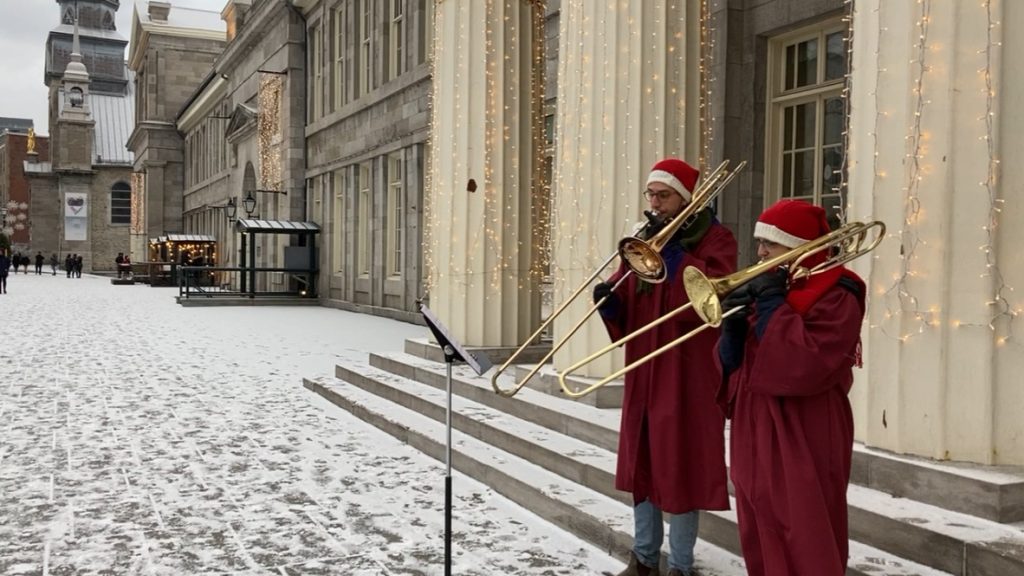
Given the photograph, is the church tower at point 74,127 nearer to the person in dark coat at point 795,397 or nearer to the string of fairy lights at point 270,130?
the string of fairy lights at point 270,130

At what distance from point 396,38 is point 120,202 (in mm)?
67675

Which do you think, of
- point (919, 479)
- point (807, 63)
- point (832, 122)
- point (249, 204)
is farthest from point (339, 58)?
point (919, 479)

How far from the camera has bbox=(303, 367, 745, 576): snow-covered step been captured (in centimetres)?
489

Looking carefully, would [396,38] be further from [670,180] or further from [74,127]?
[74,127]

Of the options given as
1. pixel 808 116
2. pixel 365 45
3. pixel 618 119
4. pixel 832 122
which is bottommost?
pixel 618 119

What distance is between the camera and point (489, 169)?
9.87 meters

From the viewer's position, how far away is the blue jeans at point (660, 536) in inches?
164

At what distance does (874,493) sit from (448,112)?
6869 millimetres

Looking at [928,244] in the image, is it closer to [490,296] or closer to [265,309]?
[490,296]

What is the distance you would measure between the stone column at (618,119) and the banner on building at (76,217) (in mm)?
80233

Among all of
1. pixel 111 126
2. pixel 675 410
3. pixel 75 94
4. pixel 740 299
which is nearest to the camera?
pixel 740 299

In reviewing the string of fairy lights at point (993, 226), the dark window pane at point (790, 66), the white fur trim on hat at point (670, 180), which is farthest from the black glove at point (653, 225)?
the dark window pane at point (790, 66)

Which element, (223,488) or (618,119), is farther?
(618,119)

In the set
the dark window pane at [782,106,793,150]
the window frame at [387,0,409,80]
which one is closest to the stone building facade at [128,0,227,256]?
the window frame at [387,0,409,80]
